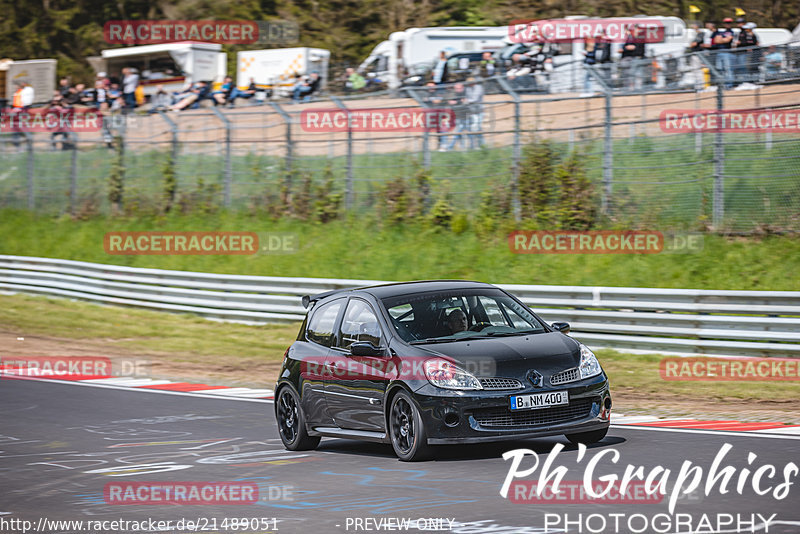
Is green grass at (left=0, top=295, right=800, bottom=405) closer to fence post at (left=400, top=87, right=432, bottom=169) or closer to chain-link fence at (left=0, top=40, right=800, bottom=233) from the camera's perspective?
chain-link fence at (left=0, top=40, right=800, bottom=233)

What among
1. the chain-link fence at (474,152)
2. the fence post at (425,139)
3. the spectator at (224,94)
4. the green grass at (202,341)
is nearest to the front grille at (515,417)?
the green grass at (202,341)

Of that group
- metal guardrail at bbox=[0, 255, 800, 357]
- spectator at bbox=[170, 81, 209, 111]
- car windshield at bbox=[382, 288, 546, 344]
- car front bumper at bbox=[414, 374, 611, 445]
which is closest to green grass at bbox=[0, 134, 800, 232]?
spectator at bbox=[170, 81, 209, 111]

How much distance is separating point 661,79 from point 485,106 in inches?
175

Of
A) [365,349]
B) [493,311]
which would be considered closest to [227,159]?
[493,311]

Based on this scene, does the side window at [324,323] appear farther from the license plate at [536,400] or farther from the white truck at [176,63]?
the white truck at [176,63]

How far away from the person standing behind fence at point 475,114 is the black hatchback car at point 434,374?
44.4ft

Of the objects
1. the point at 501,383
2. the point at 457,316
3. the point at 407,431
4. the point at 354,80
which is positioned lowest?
the point at 354,80

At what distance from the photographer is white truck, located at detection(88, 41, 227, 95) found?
42.1 meters

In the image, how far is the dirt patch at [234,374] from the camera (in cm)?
1280

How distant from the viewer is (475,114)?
24656mm

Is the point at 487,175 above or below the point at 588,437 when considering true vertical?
below

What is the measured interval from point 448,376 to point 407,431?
24.0 inches

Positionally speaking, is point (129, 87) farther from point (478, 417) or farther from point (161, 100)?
point (478, 417)

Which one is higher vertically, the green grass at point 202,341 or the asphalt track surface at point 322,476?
the asphalt track surface at point 322,476
